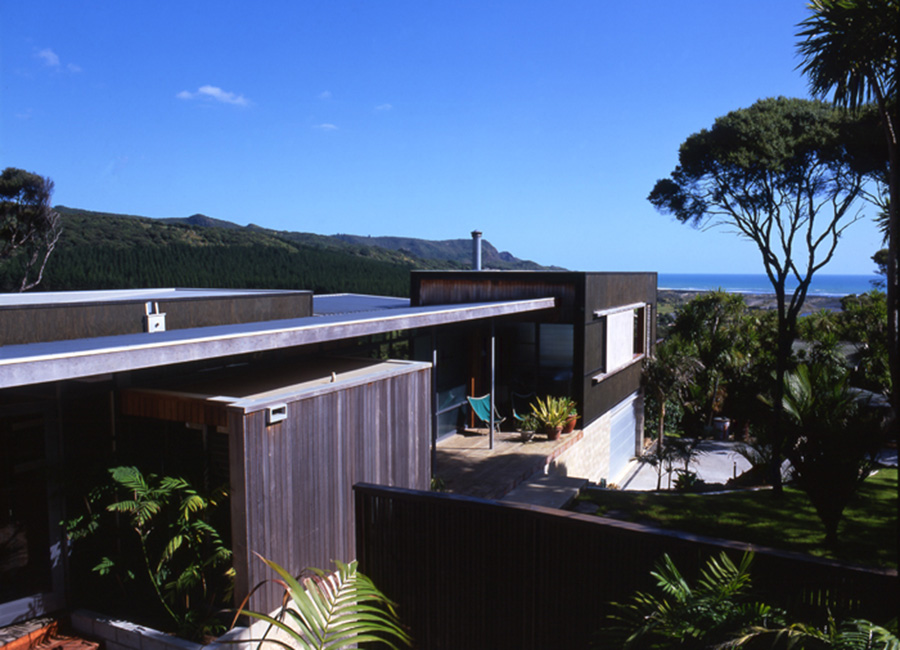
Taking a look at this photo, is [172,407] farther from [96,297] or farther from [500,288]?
[500,288]

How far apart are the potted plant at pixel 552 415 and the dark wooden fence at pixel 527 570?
7.16 m

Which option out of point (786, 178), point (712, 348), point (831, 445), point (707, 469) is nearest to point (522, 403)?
point (707, 469)

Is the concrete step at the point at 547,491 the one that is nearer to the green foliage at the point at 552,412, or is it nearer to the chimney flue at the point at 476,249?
the green foliage at the point at 552,412

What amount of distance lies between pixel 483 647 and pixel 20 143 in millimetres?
50509

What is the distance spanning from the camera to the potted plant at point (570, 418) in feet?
38.6

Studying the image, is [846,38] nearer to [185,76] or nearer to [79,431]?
[79,431]

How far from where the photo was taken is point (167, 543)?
475 cm

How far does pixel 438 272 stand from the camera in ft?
43.4

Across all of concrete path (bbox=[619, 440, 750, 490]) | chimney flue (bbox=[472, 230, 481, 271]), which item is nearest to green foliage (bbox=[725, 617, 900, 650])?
concrete path (bbox=[619, 440, 750, 490])

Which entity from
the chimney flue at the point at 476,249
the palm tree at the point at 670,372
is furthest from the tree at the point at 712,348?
the chimney flue at the point at 476,249

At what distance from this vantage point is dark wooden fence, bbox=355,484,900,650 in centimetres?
334

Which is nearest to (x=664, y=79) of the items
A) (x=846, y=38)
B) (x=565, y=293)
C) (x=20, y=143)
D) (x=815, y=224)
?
(x=815, y=224)

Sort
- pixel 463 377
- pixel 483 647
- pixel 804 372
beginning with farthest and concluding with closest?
pixel 463 377, pixel 804 372, pixel 483 647

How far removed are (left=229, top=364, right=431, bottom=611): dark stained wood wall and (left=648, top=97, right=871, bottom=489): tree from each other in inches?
320
